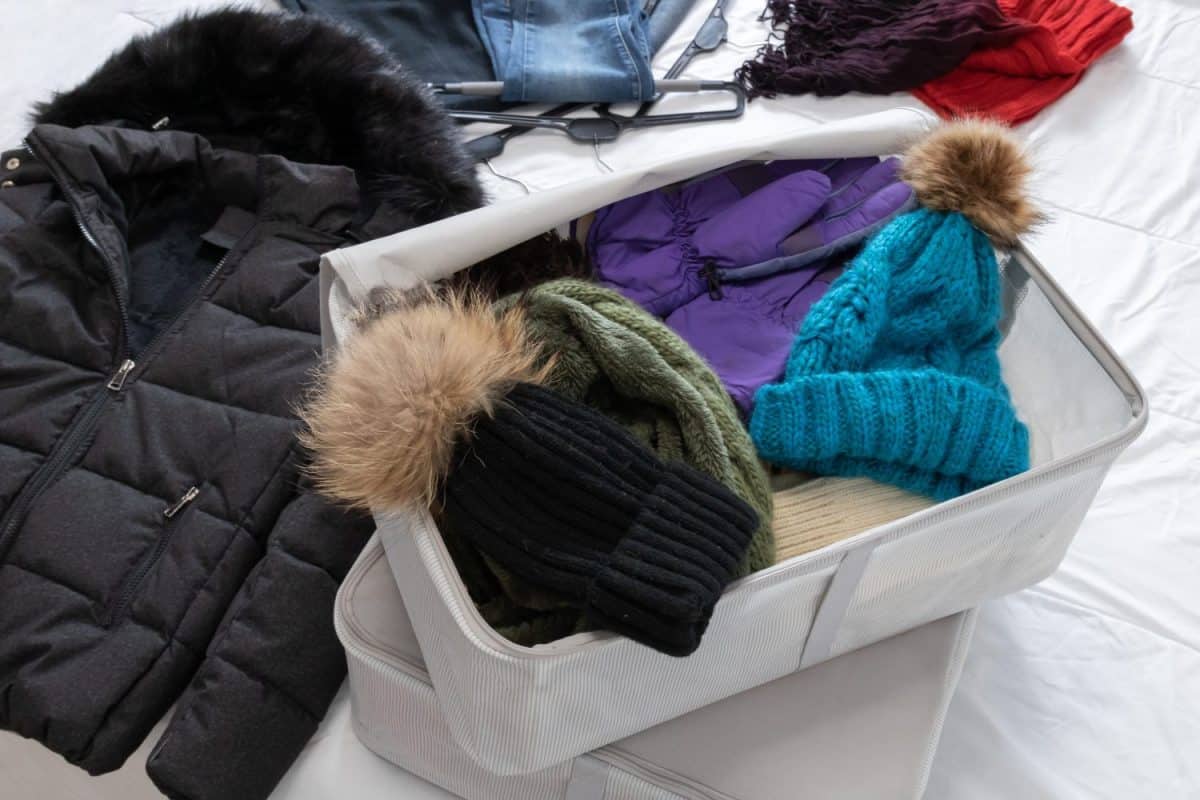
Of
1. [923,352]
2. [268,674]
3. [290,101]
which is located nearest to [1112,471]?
[923,352]

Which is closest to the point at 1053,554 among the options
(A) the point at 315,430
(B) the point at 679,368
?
(B) the point at 679,368

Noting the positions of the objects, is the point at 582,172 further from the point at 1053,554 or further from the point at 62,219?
the point at 1053,554

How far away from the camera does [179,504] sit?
2.38 feet

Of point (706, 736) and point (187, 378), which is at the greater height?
point (187, 378)

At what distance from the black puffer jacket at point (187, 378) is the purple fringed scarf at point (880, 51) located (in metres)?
0.42

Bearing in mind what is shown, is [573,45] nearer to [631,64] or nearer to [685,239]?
[631,64]

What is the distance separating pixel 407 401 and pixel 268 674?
27cm

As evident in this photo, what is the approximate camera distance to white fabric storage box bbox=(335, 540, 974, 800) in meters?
0.62

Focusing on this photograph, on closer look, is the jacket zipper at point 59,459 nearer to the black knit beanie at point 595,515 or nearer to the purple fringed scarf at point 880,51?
the black knit beanie at point 595,515

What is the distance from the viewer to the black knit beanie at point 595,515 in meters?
0.52

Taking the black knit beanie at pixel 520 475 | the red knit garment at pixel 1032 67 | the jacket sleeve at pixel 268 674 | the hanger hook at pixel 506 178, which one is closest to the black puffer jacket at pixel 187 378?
the jacket sleeve at pixel 268 674

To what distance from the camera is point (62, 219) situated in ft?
2.69

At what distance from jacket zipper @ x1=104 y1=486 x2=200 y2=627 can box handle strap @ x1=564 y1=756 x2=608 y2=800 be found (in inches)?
14.1

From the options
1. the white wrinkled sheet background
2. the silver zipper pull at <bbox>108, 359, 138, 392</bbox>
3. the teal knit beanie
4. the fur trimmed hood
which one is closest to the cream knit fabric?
the teal knit beanie
